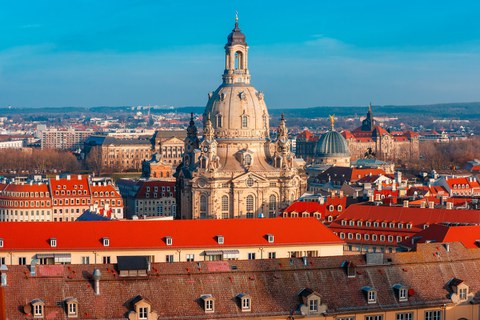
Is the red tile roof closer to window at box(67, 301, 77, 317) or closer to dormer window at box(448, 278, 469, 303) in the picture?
dormer window at box(448, 278, 469, 303)

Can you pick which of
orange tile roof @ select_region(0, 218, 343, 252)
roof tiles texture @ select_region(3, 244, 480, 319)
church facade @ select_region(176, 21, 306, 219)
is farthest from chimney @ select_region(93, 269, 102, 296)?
church facade @ select_region(176, 21, 306, 219)

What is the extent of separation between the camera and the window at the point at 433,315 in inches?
2431

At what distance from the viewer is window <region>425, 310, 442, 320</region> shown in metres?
61.8

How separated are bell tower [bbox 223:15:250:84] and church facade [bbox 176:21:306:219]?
0.21 meters

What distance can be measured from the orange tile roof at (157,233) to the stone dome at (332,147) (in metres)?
109

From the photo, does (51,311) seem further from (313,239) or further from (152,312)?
(313,239)

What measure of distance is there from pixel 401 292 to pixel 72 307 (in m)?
16.7

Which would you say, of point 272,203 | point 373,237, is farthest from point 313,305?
point 272,203

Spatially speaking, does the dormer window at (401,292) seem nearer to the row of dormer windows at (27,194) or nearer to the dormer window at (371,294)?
the dormer window at (371,294)

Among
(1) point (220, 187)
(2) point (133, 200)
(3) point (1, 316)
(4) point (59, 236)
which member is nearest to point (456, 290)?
(3) point (1, 316)

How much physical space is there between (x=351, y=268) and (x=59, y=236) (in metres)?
27.3

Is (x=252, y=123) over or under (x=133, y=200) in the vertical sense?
over

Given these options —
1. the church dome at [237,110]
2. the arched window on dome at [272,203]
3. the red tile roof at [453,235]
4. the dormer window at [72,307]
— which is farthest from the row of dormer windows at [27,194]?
the dormer window at [72,307]

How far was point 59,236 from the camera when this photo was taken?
8244cm
